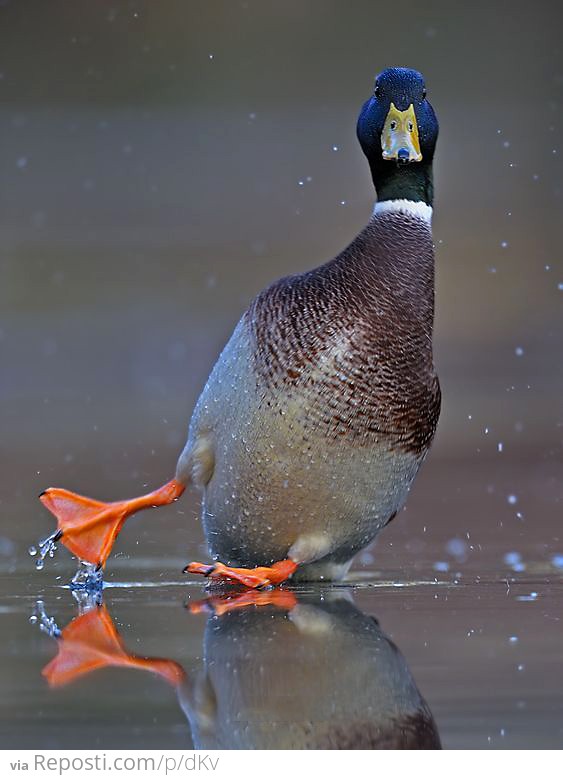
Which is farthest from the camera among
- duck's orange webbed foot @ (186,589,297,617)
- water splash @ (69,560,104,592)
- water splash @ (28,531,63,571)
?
water splash @ (28,531,63,571)

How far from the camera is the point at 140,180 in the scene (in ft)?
44.4

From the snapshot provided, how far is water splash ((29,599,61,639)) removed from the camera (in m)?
3.52

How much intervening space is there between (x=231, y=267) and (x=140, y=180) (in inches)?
50.5

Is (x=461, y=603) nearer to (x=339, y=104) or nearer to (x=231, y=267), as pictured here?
(x=231, y=267)

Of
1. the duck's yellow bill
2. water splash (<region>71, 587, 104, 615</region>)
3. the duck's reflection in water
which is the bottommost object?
the duck's reflection in water

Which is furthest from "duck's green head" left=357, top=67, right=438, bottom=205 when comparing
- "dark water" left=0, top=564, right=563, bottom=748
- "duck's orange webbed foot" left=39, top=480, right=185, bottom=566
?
"dark water" left=0, top=564, right=563, bottom=748

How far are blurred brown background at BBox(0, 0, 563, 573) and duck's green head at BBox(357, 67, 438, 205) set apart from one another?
4813 millimetres

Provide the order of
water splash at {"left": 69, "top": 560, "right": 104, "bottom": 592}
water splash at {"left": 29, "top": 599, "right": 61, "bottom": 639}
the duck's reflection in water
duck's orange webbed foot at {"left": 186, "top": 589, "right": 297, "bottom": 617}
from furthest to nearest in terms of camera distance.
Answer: water splash at {"left": 69, "top": 560, "right": 104, "bottom": 592}, duck's orange webbed foot at {"left": 186, "top": 589, "right": 297, "bottom": 617}, water splash at {"left": 29, "top": 599, "right": 61, "bottom": 639}, the duck's reflection in water

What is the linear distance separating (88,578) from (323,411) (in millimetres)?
761

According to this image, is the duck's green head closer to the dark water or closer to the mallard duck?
the mallard duck

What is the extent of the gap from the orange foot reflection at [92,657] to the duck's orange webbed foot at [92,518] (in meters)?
0.84

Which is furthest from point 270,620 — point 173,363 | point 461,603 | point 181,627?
point 173,363

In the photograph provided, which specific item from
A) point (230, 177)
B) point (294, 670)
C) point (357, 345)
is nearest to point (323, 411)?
point (357, 345)
